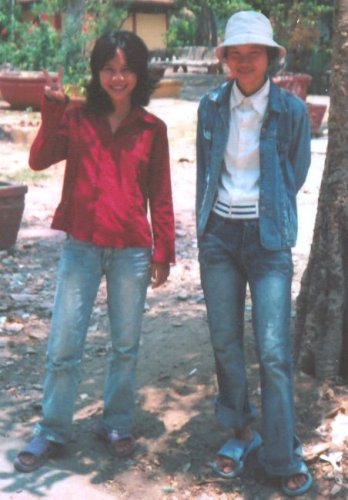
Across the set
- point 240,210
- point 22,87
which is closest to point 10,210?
point 240,210

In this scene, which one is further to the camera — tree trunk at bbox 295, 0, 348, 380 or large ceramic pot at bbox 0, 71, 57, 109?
large ceramic pot at bbox 0, 71, 57, 109

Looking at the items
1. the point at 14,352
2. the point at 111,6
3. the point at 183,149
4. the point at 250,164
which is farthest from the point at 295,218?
the point at 111,6

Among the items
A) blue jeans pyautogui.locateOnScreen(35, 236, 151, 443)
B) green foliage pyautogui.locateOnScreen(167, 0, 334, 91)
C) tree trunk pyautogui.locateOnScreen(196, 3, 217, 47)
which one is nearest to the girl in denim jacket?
blue jeans pyautogui.locateOnScreen(35, 236, 151, 443)

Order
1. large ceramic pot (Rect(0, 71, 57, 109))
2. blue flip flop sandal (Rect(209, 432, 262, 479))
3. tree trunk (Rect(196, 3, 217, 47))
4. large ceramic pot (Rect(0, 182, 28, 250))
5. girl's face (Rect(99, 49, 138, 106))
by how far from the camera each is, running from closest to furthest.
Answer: girl's face (Rect(99, 49, 138, 106)), blue flip flop sandal (Rect(209, 432, 262, 479)), large ceramic pot (Rect(0, 182, 28, 250)), large ceramic pot (Rect(0, 71, 57, 109)), tree trunk (Rect(196, 3, 217, 47))

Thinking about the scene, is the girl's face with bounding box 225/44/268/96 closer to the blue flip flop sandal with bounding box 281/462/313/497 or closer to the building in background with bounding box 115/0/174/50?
the blue flip flop sandal with bounding box 281/462/313/497

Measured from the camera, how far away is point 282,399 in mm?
3775

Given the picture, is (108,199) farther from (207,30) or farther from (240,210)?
(207,30)

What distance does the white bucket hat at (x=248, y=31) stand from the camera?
11.7 ft

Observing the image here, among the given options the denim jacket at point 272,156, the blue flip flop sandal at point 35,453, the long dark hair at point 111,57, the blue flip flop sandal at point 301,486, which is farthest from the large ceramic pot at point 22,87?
the blue flip flop sandal at point 301,486

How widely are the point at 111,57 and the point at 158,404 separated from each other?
193cm

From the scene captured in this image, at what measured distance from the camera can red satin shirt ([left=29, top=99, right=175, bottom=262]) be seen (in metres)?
3.88

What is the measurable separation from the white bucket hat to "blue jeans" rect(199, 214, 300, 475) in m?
0.71

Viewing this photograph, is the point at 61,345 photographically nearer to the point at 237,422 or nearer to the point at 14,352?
the point at 237,422

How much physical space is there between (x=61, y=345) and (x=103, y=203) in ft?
2.17
